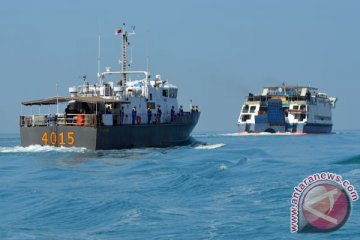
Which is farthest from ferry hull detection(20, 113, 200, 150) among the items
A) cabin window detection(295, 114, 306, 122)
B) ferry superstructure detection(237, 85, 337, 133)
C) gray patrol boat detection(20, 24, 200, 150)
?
cabin window detection(295, 114, 306, 122)

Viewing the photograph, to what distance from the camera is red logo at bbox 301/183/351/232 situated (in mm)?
15695

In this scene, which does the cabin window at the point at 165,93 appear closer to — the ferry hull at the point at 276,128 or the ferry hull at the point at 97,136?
the ferry hull at the point at 97,136

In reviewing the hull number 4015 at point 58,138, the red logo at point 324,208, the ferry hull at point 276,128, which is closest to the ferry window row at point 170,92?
the hull number 4015 at point 58,138

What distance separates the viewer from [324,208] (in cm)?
1628

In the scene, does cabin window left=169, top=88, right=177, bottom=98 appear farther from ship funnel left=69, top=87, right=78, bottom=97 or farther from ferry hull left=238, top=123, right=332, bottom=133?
ferry hull left=238, top=123, right=332, bottom=133

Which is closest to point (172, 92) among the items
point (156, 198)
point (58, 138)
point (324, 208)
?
point (58, 138)

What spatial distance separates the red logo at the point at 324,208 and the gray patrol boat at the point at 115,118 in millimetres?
28846

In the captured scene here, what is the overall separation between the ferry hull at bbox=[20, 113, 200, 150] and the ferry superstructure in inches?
2170

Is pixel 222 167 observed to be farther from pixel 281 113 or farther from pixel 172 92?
pixel 281 113

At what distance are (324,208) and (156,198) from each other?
26.2 feet

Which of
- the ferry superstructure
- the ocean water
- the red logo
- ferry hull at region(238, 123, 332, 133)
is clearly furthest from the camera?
the ferry superstructure

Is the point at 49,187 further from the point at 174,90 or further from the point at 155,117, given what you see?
the point at 174,90

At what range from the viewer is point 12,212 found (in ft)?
69.5

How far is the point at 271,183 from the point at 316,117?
8720 cm
